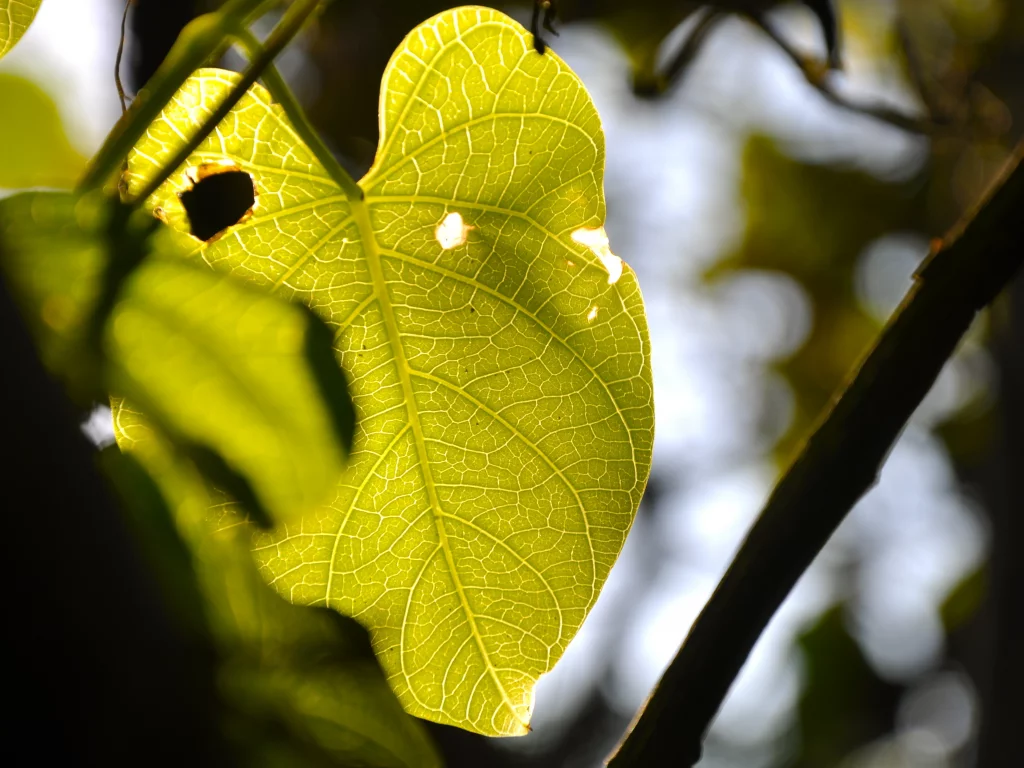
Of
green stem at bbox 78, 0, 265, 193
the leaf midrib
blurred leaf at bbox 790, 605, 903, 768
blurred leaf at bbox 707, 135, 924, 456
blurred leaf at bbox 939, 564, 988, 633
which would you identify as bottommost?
blurred leaf at bbox 790, 605, 903, 768

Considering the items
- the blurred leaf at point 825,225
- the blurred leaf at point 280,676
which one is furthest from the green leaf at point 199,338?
the blurred leaf at point 825,225

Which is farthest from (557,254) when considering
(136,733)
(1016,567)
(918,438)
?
(918,438)

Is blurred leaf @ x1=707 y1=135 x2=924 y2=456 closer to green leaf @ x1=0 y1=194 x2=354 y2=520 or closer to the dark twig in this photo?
the dark twig

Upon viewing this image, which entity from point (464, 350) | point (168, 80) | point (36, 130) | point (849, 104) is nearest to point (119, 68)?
point (168, 80)

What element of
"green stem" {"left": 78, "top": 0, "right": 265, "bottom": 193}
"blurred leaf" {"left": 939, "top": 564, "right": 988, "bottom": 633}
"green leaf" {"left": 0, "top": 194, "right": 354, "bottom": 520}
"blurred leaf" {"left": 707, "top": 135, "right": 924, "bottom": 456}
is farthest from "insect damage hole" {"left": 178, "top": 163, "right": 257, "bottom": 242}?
"blurred leaf" {"left": 939, "top": 564, "right": 988, "bottom": 633}

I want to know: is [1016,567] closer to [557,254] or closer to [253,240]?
[557,254]

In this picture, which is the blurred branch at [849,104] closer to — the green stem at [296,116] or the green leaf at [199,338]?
the green stem at [296,116]
